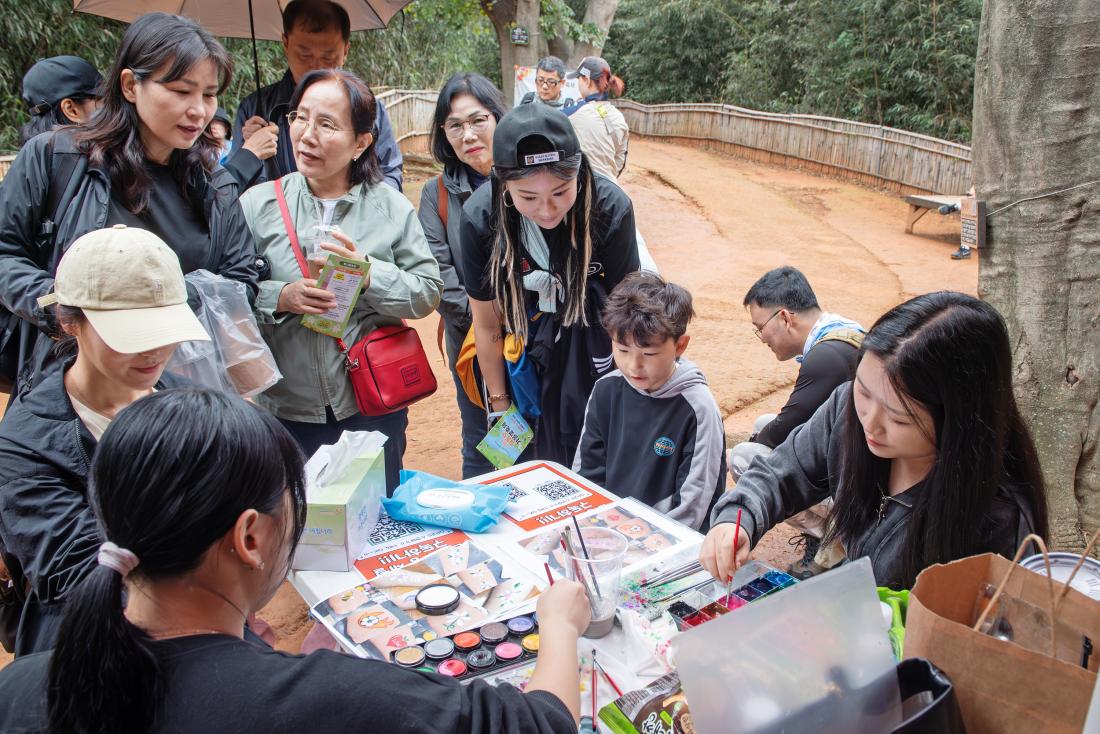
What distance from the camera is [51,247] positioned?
7.86 feet

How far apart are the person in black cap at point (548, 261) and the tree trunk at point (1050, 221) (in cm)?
128

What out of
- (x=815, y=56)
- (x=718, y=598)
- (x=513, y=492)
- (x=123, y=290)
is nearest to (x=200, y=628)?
(x=123, y=290)

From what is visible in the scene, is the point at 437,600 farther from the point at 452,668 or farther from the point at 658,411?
the point at 658,411

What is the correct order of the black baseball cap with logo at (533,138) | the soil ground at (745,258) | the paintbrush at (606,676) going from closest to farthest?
1. the paintbrush at (606,676)
2. the black baseball cap with logo at (533,138)
3. the soil ground at (745,258)

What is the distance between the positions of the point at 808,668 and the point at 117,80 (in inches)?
94.0

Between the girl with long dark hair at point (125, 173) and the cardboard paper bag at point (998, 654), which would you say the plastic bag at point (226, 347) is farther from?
the cardboard paper bag at point (998, 654)

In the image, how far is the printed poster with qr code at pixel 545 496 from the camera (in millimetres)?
2178

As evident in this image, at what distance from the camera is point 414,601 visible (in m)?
1.77

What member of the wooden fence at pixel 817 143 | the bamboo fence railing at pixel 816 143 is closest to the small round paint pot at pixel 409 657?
the bamboo fence railing at pixel 816 143

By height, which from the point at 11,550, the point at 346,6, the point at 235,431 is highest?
the point at 346,6

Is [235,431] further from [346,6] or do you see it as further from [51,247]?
[346,6]

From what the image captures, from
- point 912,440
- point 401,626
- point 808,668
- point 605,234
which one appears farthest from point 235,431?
point 605,234

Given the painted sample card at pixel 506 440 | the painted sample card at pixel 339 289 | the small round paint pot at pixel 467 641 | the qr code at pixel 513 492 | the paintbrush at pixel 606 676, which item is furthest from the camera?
the painted sample card at pixel 506 440

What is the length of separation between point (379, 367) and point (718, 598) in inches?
58.0
